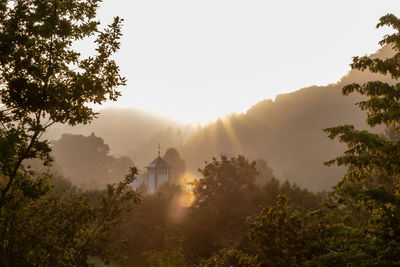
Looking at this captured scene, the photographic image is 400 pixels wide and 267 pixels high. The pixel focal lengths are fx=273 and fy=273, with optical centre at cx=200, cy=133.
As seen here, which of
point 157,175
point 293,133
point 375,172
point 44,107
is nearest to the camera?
point 44,107

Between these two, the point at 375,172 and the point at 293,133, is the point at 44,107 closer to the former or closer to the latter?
the point at 375,172

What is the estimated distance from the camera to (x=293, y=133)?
3595 inches

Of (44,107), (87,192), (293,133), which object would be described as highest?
(293,133)

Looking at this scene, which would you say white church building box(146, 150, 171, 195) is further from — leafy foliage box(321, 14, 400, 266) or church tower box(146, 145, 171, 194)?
leafy foliage box(321, 14, 400, 266)

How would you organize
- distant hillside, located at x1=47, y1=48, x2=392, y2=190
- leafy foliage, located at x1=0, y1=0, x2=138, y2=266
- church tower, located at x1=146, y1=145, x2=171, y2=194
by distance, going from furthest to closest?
distant hillside, located at x1=47, y1=48, x2=392, y2=190 → church tower, located at x1=146, y1=145, x2=171, y2=194 → leafy foliage, located at x1=0, y1=0, x2=138, y2=266

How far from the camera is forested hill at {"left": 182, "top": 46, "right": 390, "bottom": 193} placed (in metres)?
78.1

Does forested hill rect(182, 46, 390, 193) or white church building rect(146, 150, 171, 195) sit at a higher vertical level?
forested hill rect(182, 46, 390, 193)

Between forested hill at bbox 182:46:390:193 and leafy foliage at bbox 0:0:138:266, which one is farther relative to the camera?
forested hill at bbox 182:46:390:193

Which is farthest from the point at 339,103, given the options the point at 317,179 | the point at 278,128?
the point at 317,179

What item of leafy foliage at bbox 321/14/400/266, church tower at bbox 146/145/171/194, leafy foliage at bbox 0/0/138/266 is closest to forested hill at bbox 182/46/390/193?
church tower at bbox 146/145/171/194

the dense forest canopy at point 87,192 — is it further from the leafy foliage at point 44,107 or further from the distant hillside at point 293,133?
the distant hillside at point 293,133

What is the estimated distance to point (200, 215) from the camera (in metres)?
23.0

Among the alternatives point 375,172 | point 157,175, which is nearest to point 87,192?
point 375,172

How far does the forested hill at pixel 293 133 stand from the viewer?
3073 inches
